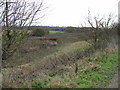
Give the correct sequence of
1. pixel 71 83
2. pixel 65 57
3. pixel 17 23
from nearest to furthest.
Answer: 1. pixel 17 23
2. pixel 71 83
3. pixel 65 57

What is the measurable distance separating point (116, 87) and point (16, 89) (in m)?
3.55

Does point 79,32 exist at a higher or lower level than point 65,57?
higher

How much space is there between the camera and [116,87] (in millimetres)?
5777

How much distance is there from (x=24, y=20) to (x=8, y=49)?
1.13 m

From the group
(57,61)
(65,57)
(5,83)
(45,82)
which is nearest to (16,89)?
(5,83)

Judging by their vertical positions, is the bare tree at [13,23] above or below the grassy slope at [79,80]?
above

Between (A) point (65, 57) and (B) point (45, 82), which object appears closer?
(B) point (45, 82)

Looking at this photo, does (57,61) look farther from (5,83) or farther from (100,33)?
(100,33)

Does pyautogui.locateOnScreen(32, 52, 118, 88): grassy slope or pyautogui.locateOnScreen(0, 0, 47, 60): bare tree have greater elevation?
pyautogui.locateOnScreen(0, 0, 47, 60): bare tree

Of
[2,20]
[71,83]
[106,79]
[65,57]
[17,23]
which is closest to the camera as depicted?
[2,20]

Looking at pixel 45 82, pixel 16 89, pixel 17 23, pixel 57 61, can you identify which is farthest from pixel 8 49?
pixel 57 61

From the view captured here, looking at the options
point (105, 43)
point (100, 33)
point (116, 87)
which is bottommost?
point (116, 87)

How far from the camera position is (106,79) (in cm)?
654

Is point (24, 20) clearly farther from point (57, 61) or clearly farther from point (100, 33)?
point (100, 33)
